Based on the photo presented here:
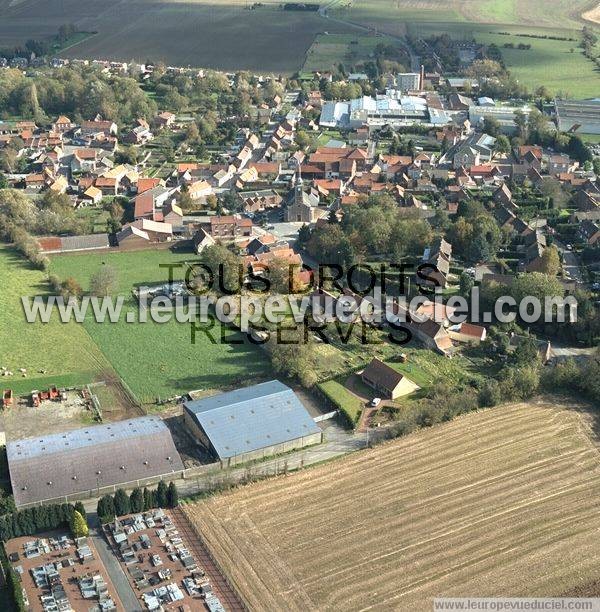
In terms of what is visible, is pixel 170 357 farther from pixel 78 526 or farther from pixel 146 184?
pixel 146 184

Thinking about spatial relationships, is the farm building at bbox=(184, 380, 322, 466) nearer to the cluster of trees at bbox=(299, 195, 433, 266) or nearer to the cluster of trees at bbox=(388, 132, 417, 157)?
the cluster of trees at bbox=(299, 195, 433, 266)

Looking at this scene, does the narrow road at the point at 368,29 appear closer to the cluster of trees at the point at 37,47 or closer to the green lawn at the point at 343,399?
the cluster of trees at the point at 37,47

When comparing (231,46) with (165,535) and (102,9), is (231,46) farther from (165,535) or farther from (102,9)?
(165,535)

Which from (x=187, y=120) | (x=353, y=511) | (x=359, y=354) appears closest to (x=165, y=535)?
(x=353, y=511)

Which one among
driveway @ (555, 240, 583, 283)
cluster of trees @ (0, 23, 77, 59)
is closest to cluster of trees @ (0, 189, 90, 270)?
driveway @ (555, 240, 583, 283)

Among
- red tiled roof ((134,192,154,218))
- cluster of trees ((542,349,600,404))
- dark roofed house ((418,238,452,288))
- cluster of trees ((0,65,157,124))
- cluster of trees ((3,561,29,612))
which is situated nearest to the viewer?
cluster of trees ((3,561,29,612))

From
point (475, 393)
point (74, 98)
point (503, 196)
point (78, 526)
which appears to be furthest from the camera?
point (74, 98)

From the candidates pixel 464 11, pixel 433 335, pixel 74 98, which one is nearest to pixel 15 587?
pixel 433 335
